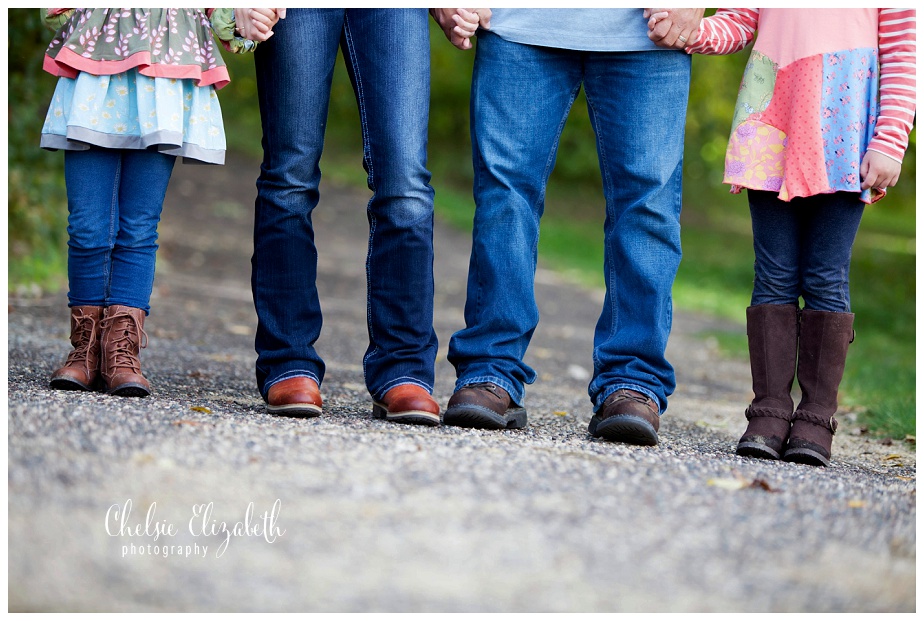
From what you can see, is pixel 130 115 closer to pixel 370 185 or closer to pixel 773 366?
pixel 370 185

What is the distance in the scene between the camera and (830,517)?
1748mm

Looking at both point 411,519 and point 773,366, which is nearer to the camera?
point 411,519

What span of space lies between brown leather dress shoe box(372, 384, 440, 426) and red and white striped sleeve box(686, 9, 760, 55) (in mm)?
1099

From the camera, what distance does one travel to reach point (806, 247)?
2.42m

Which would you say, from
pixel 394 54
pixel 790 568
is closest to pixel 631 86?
pixel 394 54

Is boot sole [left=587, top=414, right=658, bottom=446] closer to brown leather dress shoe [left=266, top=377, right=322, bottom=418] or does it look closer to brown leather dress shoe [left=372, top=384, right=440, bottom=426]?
brown leather dress shoe [left=372, top=384, right=440, bottom=426]

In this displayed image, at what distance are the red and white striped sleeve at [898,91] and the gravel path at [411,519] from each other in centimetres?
79

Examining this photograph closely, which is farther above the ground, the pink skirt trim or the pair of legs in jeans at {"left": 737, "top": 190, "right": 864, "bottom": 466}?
the pink skirt trim

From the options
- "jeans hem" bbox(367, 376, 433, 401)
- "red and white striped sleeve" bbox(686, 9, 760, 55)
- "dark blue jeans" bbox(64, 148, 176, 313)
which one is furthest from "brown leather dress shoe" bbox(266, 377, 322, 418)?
"red and white striped sleeve" bbox(686, 9, 760, 55)

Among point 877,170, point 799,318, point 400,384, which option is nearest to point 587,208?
point 799,318

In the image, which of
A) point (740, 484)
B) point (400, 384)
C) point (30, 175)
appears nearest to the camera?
point (740, 484)

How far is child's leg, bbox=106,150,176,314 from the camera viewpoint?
2488 millimetres

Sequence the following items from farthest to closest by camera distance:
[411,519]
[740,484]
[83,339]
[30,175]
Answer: [30,175]
[83,339]
[740,484]
[411,519]

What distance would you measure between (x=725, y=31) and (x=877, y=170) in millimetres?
539
